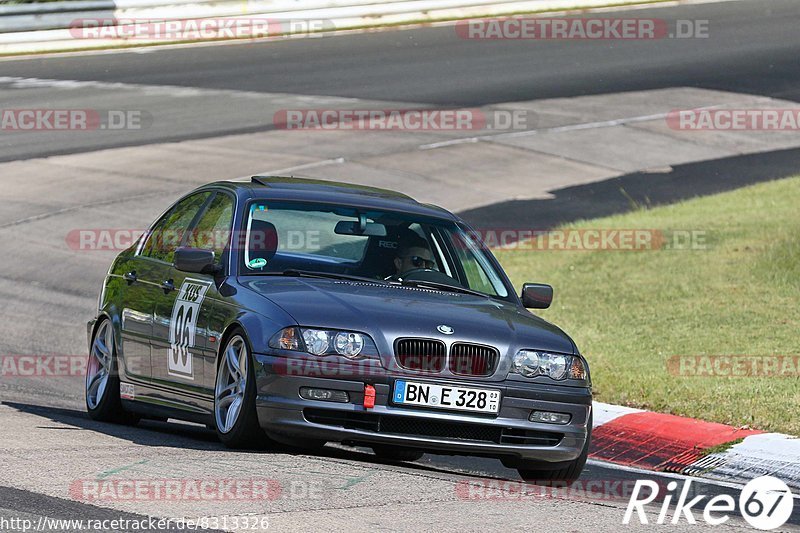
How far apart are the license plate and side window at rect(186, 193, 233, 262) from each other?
173 cm

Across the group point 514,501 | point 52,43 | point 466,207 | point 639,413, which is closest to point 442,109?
point 466,207

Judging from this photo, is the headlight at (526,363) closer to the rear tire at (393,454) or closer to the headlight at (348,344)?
the headlight at (348,344)

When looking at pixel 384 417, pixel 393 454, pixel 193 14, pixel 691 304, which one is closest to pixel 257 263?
pixel 393 454

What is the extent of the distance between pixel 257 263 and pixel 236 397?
102 cm

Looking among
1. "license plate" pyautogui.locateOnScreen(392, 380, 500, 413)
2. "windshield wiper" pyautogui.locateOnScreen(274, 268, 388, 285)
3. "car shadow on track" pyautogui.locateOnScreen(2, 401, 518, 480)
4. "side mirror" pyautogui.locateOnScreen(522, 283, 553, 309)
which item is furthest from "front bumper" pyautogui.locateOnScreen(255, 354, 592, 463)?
"side mirror" pyautogui.locateOnScreen(522, 283, 553, 309)

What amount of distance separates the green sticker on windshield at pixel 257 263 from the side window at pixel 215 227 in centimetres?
23

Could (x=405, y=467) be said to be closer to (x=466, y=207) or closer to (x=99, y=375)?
(x=99, y=375)

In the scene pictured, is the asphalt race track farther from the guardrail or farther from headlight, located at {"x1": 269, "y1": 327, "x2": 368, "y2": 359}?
the guardrail

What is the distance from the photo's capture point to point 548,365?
795 cm

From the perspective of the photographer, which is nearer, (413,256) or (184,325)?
(184,325)

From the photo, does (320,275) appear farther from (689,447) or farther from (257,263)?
(689,447)

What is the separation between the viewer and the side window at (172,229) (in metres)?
9.52

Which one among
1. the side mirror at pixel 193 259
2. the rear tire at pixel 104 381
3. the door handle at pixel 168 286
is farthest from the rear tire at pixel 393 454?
the rear tire at pixel 104 381

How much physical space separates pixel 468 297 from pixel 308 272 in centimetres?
93
